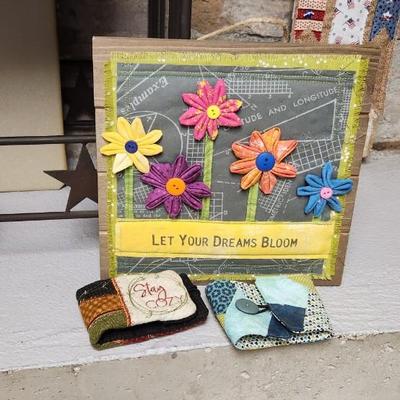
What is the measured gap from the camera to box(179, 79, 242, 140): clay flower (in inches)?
26.8

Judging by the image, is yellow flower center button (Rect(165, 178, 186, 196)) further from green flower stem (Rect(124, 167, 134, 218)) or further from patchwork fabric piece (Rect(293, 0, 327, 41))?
patchwork fabric piece (Rect(293, 0, 327, 41))

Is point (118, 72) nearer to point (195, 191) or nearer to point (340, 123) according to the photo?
point (195, 191)

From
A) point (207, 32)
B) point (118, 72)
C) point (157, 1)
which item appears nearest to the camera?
point (118, 72)

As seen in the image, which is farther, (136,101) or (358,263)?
(358,263)

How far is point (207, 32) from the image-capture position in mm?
1031

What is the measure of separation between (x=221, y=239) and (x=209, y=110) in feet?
0.57

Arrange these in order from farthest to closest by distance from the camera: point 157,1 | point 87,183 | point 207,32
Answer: point 207,32 < point 157,1 < point 87,183

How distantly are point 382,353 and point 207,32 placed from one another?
24.5 inches

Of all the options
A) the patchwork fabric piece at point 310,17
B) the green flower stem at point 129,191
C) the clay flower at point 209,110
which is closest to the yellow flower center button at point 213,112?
the clay flower at point 209,110

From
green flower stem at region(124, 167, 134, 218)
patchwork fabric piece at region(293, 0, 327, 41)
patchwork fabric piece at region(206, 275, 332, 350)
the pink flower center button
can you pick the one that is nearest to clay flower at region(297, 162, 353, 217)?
the pink flower center button

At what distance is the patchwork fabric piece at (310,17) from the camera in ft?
3.26

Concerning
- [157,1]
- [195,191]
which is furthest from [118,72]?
[157,1]

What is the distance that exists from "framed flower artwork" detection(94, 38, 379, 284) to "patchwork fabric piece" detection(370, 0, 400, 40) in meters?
0.38

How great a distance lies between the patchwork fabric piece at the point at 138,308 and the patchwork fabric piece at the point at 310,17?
53 cm
